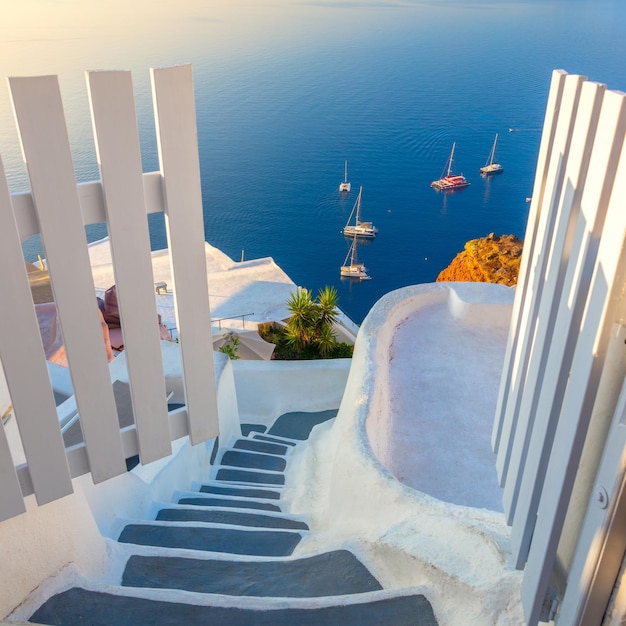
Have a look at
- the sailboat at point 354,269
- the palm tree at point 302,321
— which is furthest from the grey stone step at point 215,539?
the sailboat at point 354,269

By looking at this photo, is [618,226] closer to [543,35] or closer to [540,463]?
[540,463]

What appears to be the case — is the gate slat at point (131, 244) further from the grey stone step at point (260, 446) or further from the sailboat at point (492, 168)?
the sailboat at point (492, 168)

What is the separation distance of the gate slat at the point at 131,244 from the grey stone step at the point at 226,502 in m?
3.23

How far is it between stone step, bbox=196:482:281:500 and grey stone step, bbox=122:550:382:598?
9.81 feet

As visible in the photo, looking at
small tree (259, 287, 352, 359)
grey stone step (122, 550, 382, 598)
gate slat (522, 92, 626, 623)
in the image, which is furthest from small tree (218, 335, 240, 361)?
gate slat (522, 92, 626, 623)

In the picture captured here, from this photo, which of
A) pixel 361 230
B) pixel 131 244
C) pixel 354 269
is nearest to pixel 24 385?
pixel 131 244

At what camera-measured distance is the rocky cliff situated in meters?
20.7

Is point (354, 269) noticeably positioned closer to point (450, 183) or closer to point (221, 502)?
point (450, 183)

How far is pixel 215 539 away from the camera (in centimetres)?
458

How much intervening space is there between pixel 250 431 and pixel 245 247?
5274 centimetres

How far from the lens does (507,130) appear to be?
84625mm

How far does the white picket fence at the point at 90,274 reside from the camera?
2324mm

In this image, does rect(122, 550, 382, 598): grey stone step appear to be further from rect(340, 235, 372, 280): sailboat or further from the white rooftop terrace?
rect(340, 235, 372, 280): sailboat

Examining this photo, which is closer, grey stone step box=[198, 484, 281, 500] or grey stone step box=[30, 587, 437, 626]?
grey stone step box=[30, 587, 437, 626]
